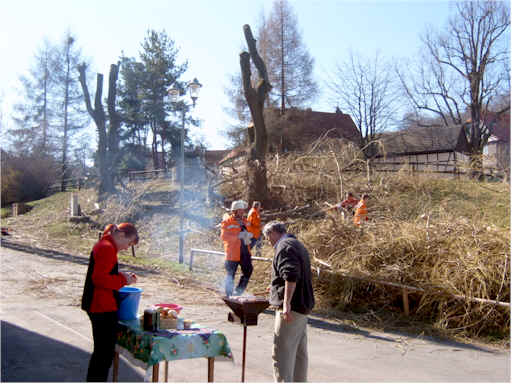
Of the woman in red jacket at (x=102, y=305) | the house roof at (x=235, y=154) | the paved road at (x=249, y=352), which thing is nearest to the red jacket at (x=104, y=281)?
the woman in red jacket at (x=102, y=305)

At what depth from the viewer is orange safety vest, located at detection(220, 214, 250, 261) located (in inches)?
340

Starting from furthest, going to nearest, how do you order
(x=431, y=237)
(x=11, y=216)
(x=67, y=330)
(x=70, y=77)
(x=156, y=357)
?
(x=70, y=77) < (x=11, y=216) < (x=431, y=237) < (x=67, y=330) < (x=156, y=357)

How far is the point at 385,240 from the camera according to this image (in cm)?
872

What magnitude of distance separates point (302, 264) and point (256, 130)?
13.0 m

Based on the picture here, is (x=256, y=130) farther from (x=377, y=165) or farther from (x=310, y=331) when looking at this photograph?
(x=310, y=331)

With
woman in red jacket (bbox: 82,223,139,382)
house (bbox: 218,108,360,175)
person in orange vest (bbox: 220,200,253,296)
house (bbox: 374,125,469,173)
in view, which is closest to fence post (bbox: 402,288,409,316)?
person in orange vest (bbox: 220,200,253,296)

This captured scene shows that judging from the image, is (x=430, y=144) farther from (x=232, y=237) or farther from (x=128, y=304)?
(x=128, y=304)

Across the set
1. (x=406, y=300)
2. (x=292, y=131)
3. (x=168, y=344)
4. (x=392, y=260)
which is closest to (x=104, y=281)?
(x=168, y=344)

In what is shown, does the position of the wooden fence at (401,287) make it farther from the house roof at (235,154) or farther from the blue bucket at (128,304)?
the house roof at (235,154)

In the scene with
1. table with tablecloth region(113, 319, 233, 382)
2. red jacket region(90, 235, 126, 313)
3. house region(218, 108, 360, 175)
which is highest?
house region(218, 108, 360, 175)

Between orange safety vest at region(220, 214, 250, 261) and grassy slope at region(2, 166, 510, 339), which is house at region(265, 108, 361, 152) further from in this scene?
orange safety vest at region(220, 214, 250, 261)

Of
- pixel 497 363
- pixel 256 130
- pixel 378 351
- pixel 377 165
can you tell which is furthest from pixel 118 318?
pixel 377 165

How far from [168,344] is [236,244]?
497 centimetres

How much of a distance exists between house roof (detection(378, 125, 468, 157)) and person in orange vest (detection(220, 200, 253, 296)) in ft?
109
